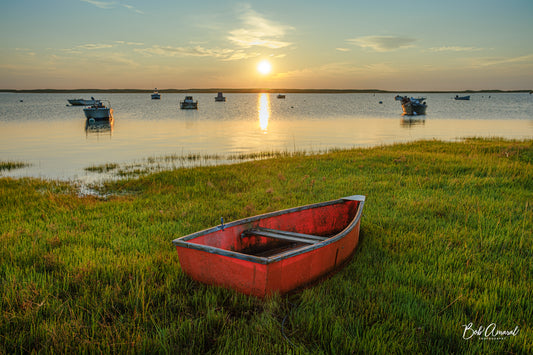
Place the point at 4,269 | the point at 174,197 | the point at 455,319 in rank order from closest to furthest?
1. the point at 455,319
2. the point at 4,269
3. the point at 174,197

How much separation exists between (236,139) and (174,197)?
1890cm

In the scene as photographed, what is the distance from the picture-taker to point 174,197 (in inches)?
361

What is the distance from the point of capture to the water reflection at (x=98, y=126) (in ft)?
104

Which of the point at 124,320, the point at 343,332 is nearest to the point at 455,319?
the point at 343,332

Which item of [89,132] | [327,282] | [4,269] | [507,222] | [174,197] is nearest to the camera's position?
[327,282]

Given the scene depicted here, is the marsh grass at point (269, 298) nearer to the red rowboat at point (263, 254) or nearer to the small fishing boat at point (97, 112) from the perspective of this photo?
the red rowboat at point (263, 254)

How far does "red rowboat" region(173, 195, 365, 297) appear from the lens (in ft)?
Answer: 12.2

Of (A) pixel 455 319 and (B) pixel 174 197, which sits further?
(B) pixel 174 197

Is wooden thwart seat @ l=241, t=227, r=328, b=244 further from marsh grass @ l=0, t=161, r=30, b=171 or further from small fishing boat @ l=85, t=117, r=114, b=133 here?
small fishing boat @ l=85, t=117, r=114, b=133

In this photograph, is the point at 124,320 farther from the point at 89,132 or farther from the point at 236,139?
the point at 89,132

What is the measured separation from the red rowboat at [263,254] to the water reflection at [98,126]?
3002 cm

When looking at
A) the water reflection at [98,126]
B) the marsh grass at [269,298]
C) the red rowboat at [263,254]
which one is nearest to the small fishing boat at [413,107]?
the water reflection at [98,126]

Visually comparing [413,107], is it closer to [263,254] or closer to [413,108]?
[413,108]

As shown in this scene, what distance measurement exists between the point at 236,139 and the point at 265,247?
900 inches
